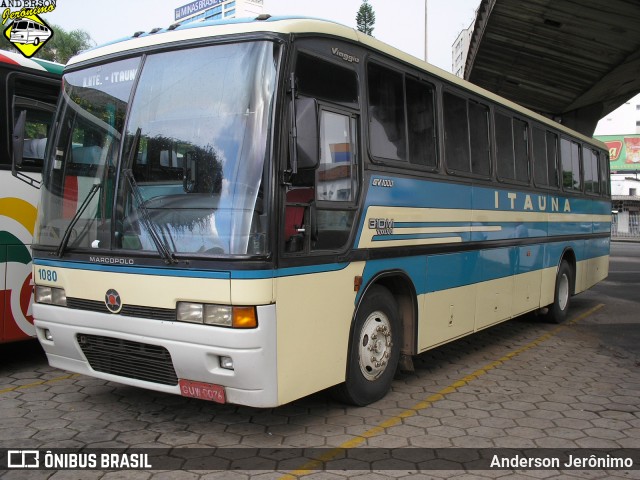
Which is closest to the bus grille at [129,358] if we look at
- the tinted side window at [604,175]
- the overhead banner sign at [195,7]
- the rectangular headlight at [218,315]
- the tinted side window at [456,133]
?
the rectangular headlight at [218,315]

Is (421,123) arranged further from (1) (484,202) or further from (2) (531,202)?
(2) (531,202)

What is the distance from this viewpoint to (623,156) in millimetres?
71500

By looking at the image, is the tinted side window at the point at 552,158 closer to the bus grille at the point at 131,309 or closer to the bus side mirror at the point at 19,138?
the bus grille at the point at 131,309

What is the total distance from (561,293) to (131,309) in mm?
7878

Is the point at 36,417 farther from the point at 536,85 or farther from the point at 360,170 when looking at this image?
the point at 536,85

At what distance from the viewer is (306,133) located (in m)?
4.16

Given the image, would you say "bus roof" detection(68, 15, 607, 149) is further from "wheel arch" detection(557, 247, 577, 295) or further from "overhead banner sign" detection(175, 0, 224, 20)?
"overhead banner sign" detection(175, 0, 224, 20)

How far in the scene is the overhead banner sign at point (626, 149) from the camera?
70.4 metres

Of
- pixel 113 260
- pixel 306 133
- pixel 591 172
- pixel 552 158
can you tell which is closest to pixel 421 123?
pixel 306 133

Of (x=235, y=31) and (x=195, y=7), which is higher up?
(x=195, y=7)

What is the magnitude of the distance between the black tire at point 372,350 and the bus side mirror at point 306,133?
4.60ft

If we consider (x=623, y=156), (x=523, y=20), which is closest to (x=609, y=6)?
(x=523, y=20)

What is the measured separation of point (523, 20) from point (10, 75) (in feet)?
43.1

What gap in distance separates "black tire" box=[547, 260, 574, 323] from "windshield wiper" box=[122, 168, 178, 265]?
24.0 feet
